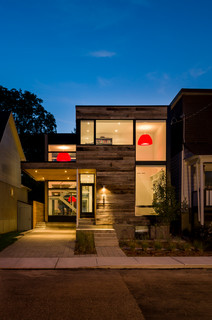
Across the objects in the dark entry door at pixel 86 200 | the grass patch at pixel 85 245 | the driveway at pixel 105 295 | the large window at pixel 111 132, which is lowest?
the grass patch at pixel 85 245

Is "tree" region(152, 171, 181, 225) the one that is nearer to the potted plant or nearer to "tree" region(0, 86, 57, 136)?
the potted plant

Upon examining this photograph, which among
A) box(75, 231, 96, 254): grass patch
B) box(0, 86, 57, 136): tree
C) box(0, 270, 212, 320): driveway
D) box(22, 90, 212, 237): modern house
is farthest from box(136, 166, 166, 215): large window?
box(0, 86, 57, 136): tree

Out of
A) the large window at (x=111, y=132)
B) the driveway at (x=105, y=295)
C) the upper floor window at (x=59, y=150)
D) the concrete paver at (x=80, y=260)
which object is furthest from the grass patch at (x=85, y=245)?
the upper floor window at (x=59, y=150)

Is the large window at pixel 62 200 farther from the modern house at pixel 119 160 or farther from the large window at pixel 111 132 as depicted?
the large window at pixel 111 132

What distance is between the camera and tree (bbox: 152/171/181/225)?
16406 millimetres

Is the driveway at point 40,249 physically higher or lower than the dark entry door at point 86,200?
lower

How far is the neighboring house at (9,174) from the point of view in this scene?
17.5 metres

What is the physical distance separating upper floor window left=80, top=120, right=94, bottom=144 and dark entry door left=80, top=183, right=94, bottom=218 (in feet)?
10.2

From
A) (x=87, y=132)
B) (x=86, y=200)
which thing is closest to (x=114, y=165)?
(x=87, y=132)

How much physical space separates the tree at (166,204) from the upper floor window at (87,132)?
4638 millimetres

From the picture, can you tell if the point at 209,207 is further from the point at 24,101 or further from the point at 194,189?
the point at 24,101

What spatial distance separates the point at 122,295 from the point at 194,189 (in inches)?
456

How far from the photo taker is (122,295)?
6449 millimetres

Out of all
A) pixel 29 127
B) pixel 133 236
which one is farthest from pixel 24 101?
pixel 133 236
